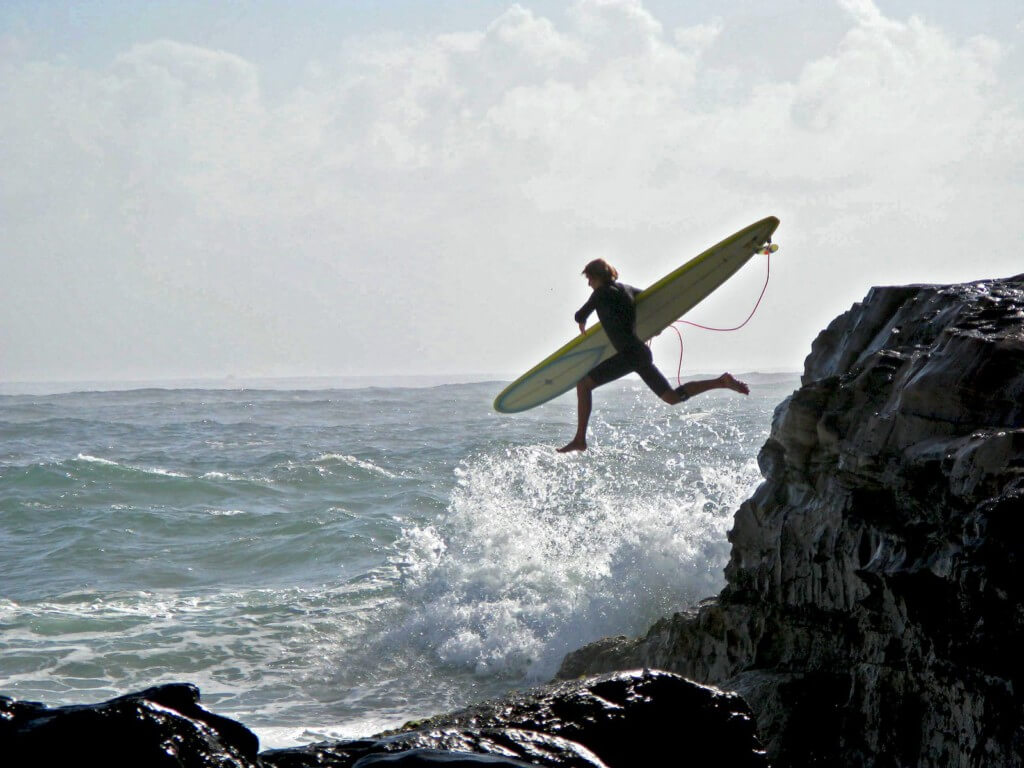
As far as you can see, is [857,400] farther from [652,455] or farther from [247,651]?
[652,455]

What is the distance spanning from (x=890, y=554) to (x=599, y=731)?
1.85m

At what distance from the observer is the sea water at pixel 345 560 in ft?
29.7

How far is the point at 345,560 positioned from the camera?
43.3 feet

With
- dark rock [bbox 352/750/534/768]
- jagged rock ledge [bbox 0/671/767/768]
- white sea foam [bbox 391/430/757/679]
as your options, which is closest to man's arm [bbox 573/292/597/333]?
white sea foam [bbox 391/430/757/679]

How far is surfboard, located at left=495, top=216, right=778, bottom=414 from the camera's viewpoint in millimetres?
9641

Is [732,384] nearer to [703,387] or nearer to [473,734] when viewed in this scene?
[703,387]

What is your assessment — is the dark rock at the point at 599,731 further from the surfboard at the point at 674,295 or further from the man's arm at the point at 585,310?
the surfboard at the point at 674,295

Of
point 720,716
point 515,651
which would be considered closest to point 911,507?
point 720,716

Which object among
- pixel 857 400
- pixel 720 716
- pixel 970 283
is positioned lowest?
pixel 720 716

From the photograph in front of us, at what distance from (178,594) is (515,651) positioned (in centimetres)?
462

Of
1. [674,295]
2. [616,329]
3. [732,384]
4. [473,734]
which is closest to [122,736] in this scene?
[473,734]

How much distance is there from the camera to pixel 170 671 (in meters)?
9.10

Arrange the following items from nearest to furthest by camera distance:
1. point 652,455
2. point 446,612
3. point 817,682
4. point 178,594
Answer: point 817,682 < point 446,612 < point 178,594 < point 652,455

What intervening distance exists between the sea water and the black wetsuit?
208cm
